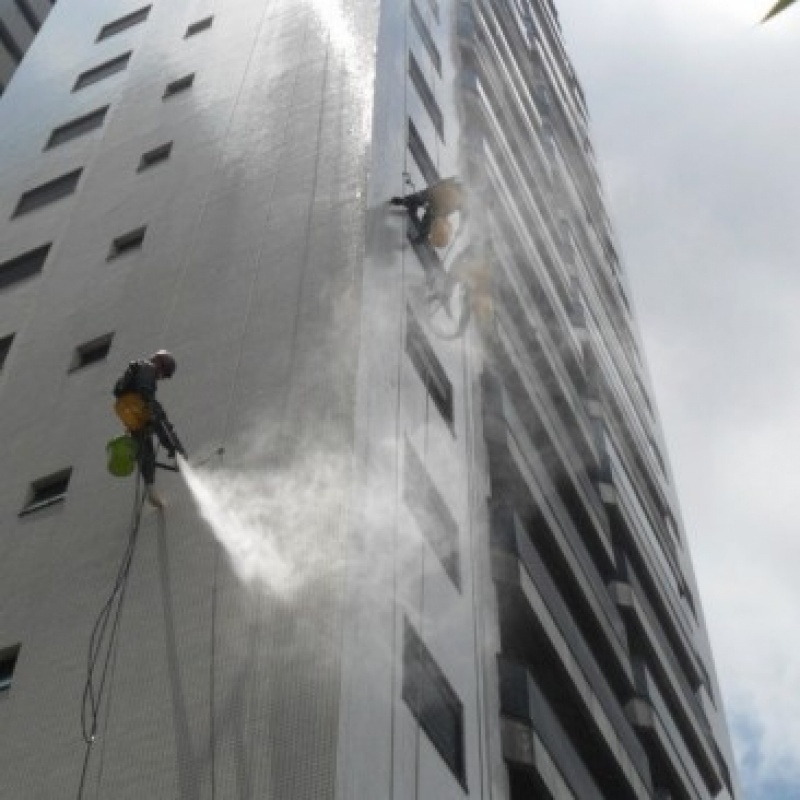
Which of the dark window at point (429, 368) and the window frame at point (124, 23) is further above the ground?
the window frame at point (124, 23)

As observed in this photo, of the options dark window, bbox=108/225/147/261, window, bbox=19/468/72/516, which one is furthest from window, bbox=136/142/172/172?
window, bbox=19/468/72/516

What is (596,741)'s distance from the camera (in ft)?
54.5

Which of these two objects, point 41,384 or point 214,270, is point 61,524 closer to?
point 41,384

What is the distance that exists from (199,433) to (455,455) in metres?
3.18

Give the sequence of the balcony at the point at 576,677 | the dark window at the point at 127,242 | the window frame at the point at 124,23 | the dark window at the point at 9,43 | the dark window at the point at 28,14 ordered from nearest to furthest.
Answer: the balcony at the point at 576,677 < the dark window at the point at 127,242 < the window frame at the point at 124,23 < the dark window at the point at 9,43 < the dark window at the point at 28,14

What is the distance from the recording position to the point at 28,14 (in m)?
32.9

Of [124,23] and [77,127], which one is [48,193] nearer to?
[77,127]

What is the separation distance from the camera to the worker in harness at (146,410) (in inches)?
427

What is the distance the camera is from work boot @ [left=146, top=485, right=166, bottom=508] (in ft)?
38.4

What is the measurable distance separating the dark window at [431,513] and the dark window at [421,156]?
6.14 meters

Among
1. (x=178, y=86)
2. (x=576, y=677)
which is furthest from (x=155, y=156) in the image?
(x=576, y=677)

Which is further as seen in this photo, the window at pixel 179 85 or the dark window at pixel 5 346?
the window at pixel 179 85

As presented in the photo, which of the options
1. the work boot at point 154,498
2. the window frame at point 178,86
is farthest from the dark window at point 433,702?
the window frame at point 178,86

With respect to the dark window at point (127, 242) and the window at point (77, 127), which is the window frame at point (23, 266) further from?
the window at point (77, 127)
